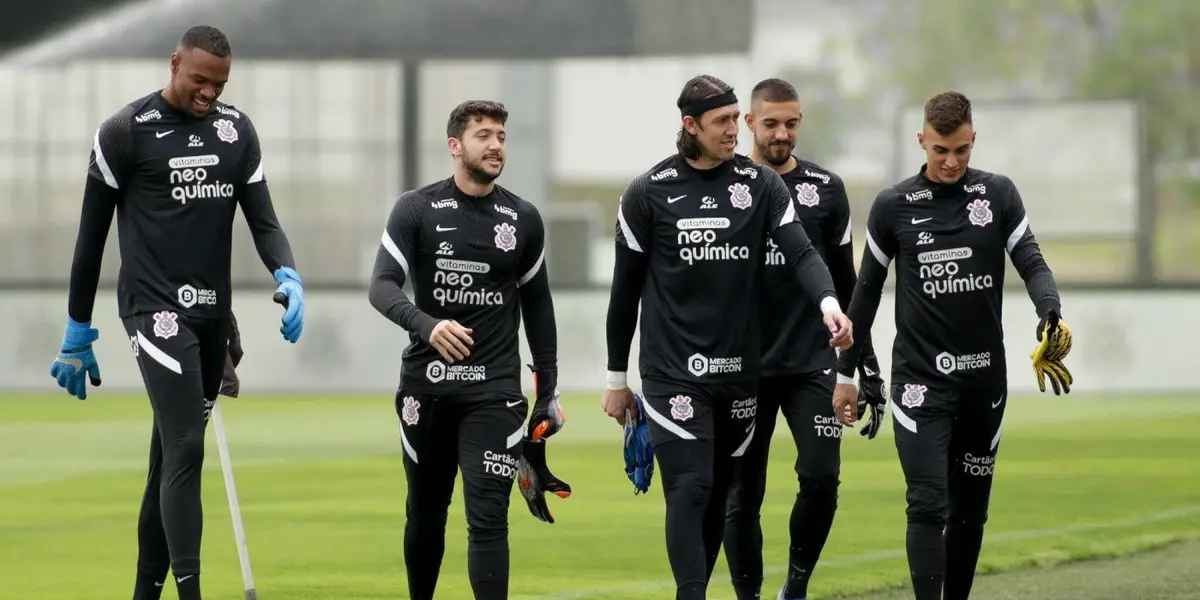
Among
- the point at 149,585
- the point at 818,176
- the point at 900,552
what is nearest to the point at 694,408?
the point at 818,176

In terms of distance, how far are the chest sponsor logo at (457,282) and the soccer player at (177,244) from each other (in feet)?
1.85

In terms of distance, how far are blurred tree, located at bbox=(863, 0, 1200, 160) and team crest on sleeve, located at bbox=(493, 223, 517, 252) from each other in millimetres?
17792

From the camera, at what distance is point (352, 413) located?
824 inches

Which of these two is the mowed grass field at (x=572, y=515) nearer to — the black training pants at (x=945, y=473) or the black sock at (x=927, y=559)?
the black training pants at (x=945, y=473)

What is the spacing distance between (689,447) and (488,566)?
849 millimetres

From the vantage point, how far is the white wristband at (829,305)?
286 inches

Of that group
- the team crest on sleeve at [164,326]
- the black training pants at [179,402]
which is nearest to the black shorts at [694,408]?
the black training pants at [179,402]

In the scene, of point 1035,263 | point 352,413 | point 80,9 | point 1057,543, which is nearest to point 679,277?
point 1035,263

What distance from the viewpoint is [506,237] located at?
25.2 feet

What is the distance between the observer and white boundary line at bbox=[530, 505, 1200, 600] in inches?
379

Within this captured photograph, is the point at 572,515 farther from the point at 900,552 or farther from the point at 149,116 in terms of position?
the point at 149,116

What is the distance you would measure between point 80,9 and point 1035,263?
72.0ft

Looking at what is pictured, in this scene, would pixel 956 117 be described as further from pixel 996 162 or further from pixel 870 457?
pixel 996 162

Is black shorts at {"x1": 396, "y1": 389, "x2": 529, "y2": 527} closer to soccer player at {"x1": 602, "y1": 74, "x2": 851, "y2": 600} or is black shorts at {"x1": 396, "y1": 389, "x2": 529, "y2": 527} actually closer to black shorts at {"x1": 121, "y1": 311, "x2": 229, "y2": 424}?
soccer player at {"x1": 602, "y1": 74, "x2": 851, "y2": 600}
